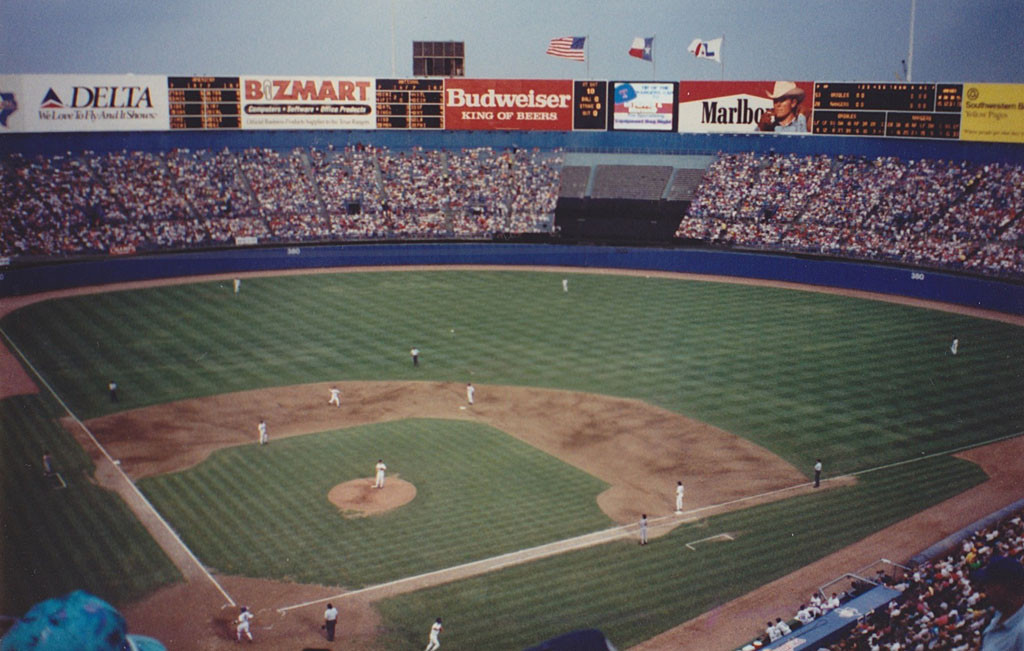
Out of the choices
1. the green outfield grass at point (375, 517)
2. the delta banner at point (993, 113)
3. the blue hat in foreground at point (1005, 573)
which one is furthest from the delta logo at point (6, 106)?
the blue hat in foreground at point (1005, 573)

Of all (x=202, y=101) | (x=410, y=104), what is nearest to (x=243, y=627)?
(x=202, y=101)

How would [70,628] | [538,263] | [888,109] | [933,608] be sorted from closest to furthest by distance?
[70,628], [933,608], [888,109], [538,263]

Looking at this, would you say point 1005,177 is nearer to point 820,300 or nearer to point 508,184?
point 820,300

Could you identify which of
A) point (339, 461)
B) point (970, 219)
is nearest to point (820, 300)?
point (970, 219)

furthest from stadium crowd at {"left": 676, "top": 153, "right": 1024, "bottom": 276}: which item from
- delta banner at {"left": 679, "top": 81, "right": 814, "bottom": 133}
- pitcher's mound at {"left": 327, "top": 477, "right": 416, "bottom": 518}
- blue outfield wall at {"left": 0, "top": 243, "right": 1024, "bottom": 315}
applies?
pitcher's mound at {"left": 327, "top": 477, "right": 416, "bottom": 518}

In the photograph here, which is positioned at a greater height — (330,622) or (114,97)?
(114,97)

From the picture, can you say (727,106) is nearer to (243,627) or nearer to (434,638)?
(434,638)
